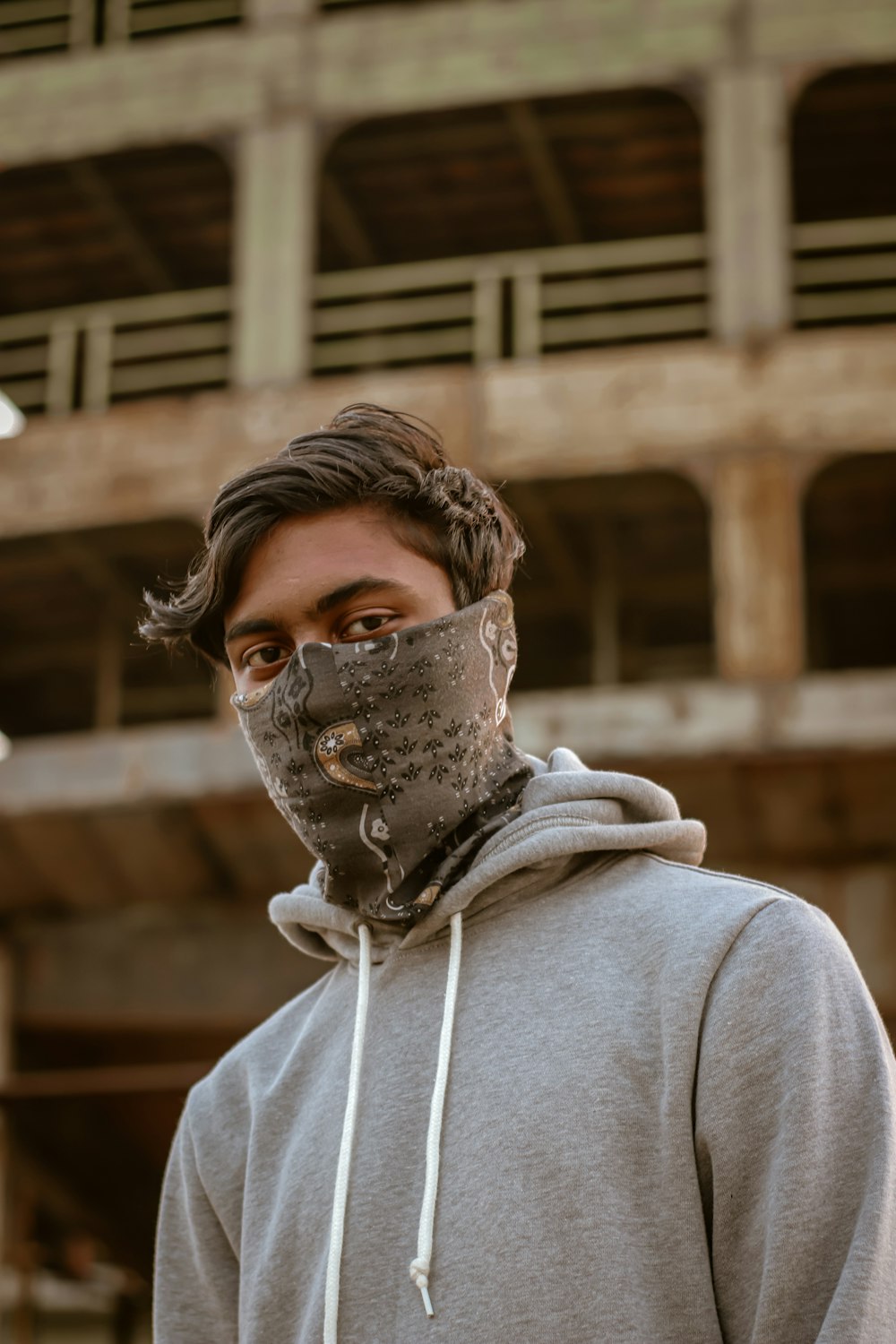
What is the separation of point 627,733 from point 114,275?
1055 cm

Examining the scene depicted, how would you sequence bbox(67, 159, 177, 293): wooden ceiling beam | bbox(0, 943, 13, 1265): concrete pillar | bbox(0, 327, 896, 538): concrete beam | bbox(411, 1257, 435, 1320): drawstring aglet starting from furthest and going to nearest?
→ bbox(67, 159, 177, 293): wooden ceiling beam < bbox(0, 943, 13, 1265): concrete pillar < bbox(0, 327, 896, 538): concrete beam < bbox(411, 1257, 435, 1320): drawstring aglet

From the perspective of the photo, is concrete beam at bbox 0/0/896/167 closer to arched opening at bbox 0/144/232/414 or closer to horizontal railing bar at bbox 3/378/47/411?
arched opening at bbox 0/144/232/414

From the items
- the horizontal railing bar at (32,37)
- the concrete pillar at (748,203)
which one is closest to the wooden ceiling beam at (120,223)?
the horizontal railing bar at (32,37)

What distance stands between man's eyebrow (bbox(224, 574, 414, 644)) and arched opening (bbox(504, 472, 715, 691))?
41.7ft

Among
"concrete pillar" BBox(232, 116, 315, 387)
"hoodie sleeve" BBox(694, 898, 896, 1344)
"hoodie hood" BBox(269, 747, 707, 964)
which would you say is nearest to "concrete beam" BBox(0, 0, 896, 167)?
"concrete pillar" BBox(232, 116, 315, 387)

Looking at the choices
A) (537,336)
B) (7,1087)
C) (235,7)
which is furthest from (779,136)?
(7,1087)

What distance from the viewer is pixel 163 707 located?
21.7 metres

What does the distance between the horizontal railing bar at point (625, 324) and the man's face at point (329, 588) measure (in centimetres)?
1325

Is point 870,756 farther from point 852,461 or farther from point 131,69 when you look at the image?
point 131,69

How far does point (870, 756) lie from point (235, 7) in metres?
11.6

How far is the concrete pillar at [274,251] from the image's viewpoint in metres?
Answer: 14.9

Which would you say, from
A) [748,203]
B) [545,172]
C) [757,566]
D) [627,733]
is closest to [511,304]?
[545,172]

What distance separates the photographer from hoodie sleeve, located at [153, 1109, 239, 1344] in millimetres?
2740

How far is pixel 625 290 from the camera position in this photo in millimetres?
16984
